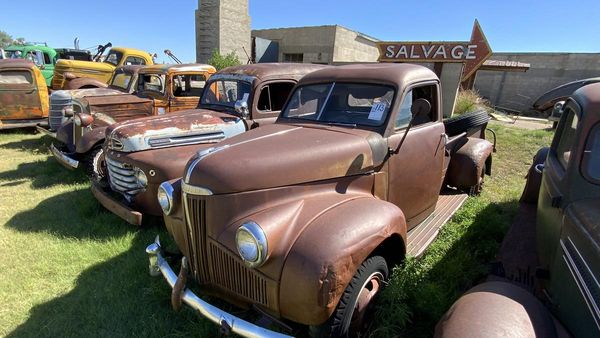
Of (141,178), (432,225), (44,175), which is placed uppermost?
(141,178)

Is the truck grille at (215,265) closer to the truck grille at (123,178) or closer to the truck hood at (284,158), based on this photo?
the truck hood at (284,158)

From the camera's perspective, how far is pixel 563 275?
2096mm

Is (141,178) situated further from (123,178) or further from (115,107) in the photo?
(115,107)

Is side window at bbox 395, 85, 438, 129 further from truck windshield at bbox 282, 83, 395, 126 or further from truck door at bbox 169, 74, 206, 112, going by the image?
truck door at bbox 169, 74, 206, 112

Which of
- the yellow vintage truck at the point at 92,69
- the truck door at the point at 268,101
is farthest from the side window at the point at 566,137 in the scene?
the yellow vintage truck at the point at 92,69

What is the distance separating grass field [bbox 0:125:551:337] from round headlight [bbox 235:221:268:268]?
99cm

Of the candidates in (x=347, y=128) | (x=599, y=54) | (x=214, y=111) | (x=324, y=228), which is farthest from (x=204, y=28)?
(x=599, y=54)

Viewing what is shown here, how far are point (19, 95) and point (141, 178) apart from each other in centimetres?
719

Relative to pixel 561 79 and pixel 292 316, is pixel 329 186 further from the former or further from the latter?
pixel 561 79

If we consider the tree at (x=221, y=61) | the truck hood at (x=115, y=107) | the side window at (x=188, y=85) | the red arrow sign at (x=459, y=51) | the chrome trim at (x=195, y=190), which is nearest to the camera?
the chrome trim at (x=195, y=190)

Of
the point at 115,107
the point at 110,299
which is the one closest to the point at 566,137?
the point at 110,299

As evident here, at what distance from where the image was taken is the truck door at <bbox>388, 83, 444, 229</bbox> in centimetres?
320

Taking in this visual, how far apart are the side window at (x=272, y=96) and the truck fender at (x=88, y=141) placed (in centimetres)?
265

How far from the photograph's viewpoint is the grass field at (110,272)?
2.76 m
